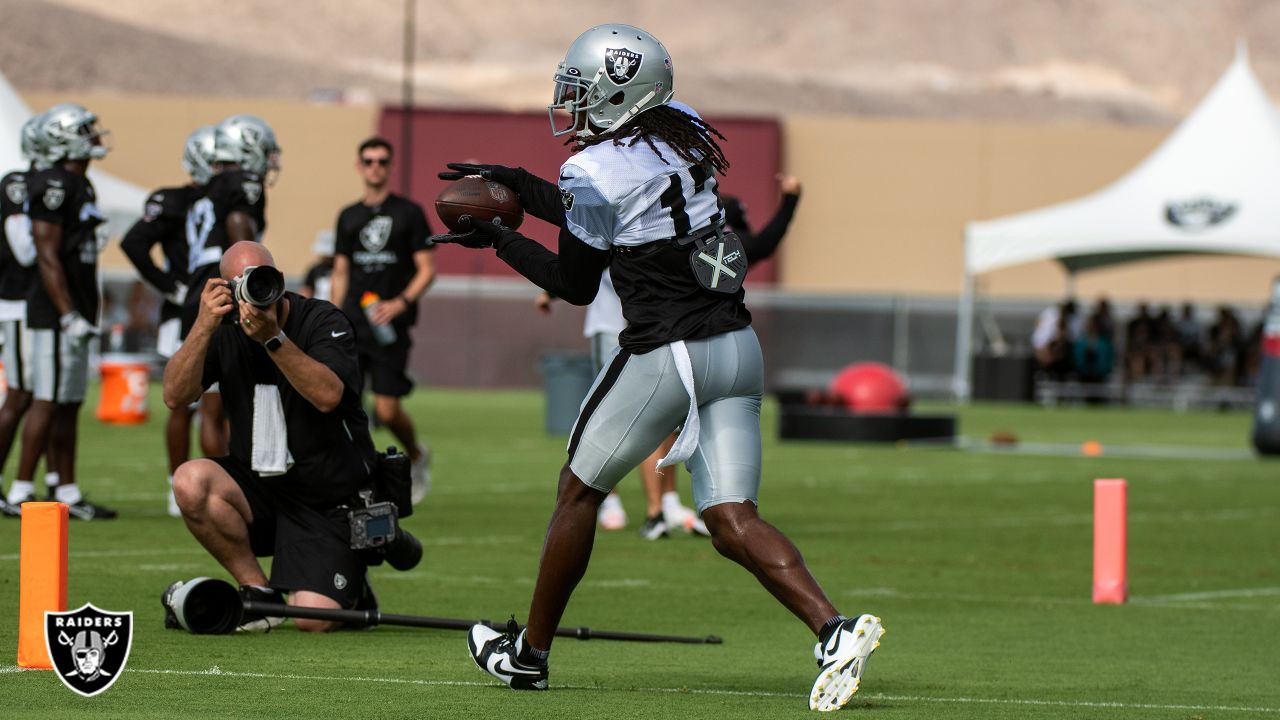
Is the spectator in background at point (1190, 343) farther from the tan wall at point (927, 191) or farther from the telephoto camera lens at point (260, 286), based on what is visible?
the telephoto camera lens at point (260, 286)

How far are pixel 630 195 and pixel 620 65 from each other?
1.47 ft

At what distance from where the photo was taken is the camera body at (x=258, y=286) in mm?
7827

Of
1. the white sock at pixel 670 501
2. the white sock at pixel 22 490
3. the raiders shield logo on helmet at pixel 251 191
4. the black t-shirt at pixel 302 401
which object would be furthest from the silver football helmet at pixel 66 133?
the black t-shirt at pixel 302 401

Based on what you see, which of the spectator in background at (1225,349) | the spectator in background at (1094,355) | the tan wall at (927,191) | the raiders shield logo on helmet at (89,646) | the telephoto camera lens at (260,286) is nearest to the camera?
the raiders shield logo on helmet at (89,646)

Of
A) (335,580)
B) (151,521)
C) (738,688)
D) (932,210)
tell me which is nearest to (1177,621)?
(738,688)

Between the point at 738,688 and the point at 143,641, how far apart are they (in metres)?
2.24

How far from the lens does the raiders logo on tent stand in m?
6.74

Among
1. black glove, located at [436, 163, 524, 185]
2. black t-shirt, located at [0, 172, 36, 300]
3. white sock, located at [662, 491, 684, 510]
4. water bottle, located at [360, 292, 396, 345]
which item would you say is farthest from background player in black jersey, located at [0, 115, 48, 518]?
black glove, located at [436, 163, 524, 185]

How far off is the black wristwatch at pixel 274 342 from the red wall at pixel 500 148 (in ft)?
122

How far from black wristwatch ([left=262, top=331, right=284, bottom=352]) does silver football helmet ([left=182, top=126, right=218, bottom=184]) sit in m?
4.86

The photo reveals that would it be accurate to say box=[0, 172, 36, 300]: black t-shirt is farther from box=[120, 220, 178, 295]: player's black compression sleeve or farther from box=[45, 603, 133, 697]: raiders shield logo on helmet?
box=[45, 603, 133, 697]: raiders shield logo on helmet

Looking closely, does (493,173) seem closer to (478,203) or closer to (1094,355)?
(478,203)

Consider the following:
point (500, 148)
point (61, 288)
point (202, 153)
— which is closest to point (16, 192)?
point (61, 288)

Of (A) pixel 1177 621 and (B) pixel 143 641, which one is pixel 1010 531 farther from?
(B) pixel 143 641
